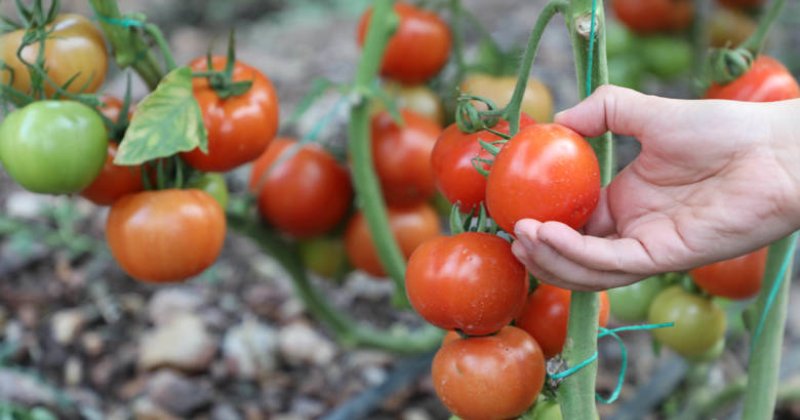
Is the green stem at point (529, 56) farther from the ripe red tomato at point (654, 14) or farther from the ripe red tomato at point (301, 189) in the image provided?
the ripe red tomato at point (654, 14)

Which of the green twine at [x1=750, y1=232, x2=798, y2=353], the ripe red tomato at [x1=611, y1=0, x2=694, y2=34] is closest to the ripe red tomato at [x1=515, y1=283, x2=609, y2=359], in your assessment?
the green twine at [x1=750, y1=232, x2=798, y2=353]

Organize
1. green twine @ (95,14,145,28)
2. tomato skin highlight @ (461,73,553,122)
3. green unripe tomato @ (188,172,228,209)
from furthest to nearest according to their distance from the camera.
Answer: tomato skin highlight @ (461,73,553,122) < green unripe tomato @ (188,172,228,209) < green twine @ (95,14,145,28)

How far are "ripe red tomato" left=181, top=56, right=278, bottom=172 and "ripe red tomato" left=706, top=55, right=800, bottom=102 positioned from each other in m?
0.65

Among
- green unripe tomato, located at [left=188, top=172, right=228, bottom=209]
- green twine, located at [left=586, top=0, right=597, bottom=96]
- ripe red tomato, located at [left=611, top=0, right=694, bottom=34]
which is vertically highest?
green twine, located at [left=586, top=0, right=597, bottom=96]

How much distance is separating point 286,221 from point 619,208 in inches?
29.0

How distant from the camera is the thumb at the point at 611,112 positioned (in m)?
0.90

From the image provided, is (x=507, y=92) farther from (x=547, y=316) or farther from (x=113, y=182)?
(x=113, y=182)

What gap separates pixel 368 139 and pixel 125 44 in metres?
0.44

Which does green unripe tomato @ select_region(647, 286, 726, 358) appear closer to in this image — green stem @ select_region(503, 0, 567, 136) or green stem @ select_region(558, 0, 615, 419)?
green stem @ select_region(558, 0, 615, 419)

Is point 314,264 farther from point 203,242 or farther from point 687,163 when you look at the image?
point 687,163

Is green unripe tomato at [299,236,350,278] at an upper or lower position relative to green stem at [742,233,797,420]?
lower

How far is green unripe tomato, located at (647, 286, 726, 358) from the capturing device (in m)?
1.26

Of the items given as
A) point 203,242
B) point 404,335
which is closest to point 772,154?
point 203,242

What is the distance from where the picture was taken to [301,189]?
1525 millimetres
